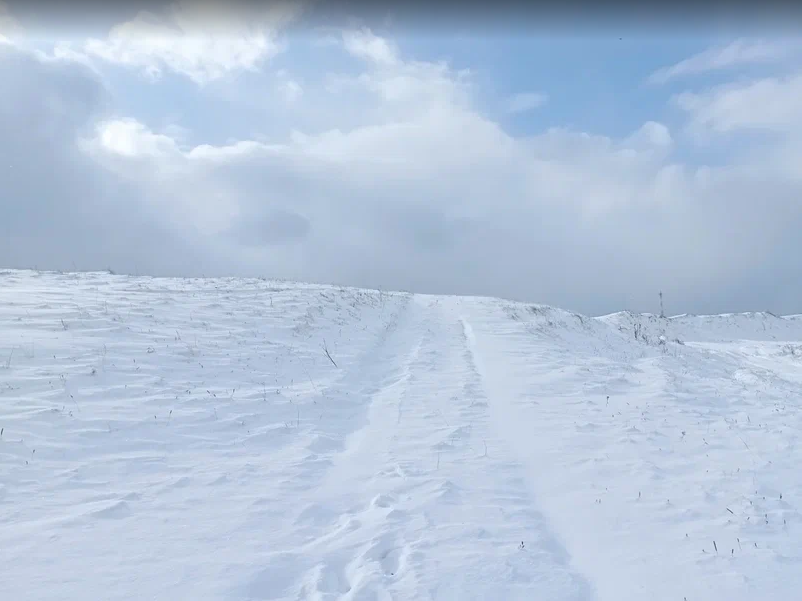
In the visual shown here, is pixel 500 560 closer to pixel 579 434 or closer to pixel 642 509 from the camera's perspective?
pixel 642 509

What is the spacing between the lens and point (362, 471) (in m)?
7.78

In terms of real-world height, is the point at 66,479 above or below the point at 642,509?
above

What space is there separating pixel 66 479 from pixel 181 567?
2.95m

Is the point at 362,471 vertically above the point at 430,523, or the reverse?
the point at 362,471

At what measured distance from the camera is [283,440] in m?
9.05

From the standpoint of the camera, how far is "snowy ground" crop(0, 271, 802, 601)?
5145 millimetres

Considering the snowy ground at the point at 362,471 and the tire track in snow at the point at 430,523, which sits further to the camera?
the snowy ground at the point at 362,471

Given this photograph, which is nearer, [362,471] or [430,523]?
[430,523]

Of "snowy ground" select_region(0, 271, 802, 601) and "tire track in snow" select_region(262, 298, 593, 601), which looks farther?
"snowy ground" select_region(0, 271, 802, 601)

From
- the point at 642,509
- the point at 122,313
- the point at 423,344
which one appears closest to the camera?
the point at 642,509

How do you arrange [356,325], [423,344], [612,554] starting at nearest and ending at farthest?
[612,554] → [423,344] → [356,325]

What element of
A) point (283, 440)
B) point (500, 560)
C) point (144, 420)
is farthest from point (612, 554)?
point (144, 420)

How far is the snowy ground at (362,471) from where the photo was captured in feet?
16.9

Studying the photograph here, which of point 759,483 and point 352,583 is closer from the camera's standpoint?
point 352,583
